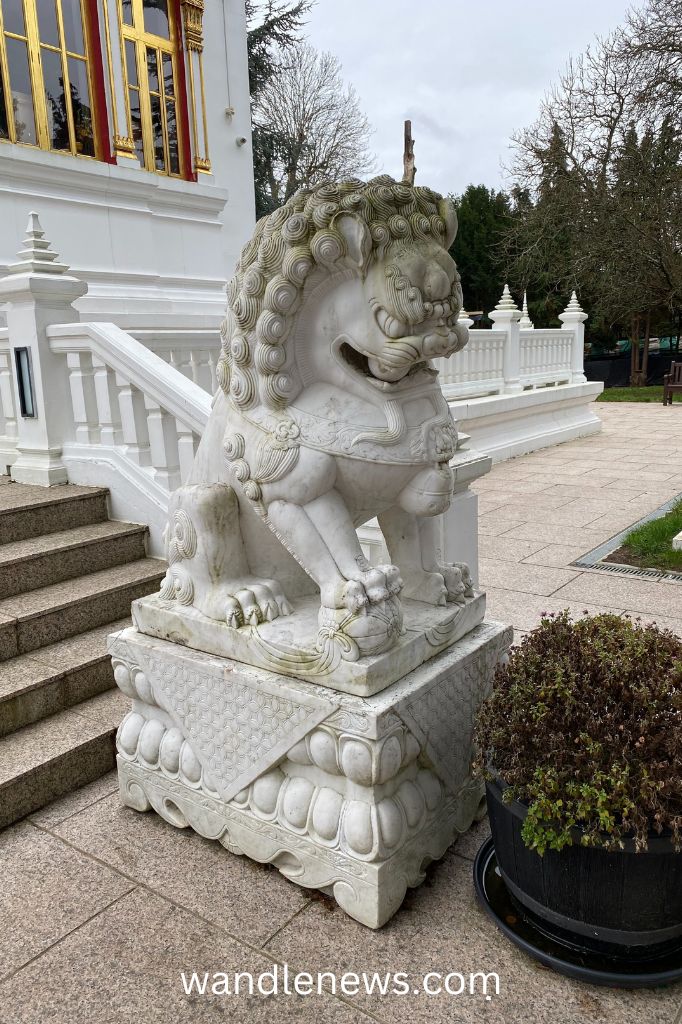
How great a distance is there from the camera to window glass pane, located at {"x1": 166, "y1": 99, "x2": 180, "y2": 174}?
8.80m

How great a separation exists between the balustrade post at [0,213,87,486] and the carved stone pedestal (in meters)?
2.29

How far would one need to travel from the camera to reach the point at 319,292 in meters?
2.02

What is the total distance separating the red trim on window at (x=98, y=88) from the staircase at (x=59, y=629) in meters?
5.09

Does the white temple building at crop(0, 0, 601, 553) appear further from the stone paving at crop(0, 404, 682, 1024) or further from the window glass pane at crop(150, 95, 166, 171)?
the stone paving at crop(0, 404, 682, 1024)

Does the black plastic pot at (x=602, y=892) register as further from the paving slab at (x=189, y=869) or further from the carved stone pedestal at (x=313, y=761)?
the paving slab at (x=189, y=869)

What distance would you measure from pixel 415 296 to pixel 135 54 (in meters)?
8.23

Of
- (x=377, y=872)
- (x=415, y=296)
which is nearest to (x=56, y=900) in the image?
(x=377, y=872)

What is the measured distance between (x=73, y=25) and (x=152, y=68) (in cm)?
112

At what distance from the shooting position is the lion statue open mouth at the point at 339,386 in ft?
6.25

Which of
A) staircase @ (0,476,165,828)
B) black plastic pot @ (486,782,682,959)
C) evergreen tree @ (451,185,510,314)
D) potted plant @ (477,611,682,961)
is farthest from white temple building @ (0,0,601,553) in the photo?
evergreen tree @ (451,185,510,314)

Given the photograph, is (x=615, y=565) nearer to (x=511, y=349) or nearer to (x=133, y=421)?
(x=133, y=421)

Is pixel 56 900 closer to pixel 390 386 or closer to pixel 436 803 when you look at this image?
pixel 436 803

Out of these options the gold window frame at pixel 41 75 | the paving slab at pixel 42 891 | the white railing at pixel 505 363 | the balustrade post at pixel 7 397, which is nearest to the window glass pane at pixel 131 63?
the gold window frame at pixel 41 75

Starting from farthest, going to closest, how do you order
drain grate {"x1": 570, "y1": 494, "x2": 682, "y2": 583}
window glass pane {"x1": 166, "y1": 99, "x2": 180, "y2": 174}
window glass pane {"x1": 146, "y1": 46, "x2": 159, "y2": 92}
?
window glass pane {"x1": 166, "y1": 99, "x2": 180, "y2": 174}, window glass pane {"x1": 146, "y1": 46, "x2": 159, "y2": 92}, drain grate {"x1": 570, "y1": 494, "x2": 682, "y2": 583}
